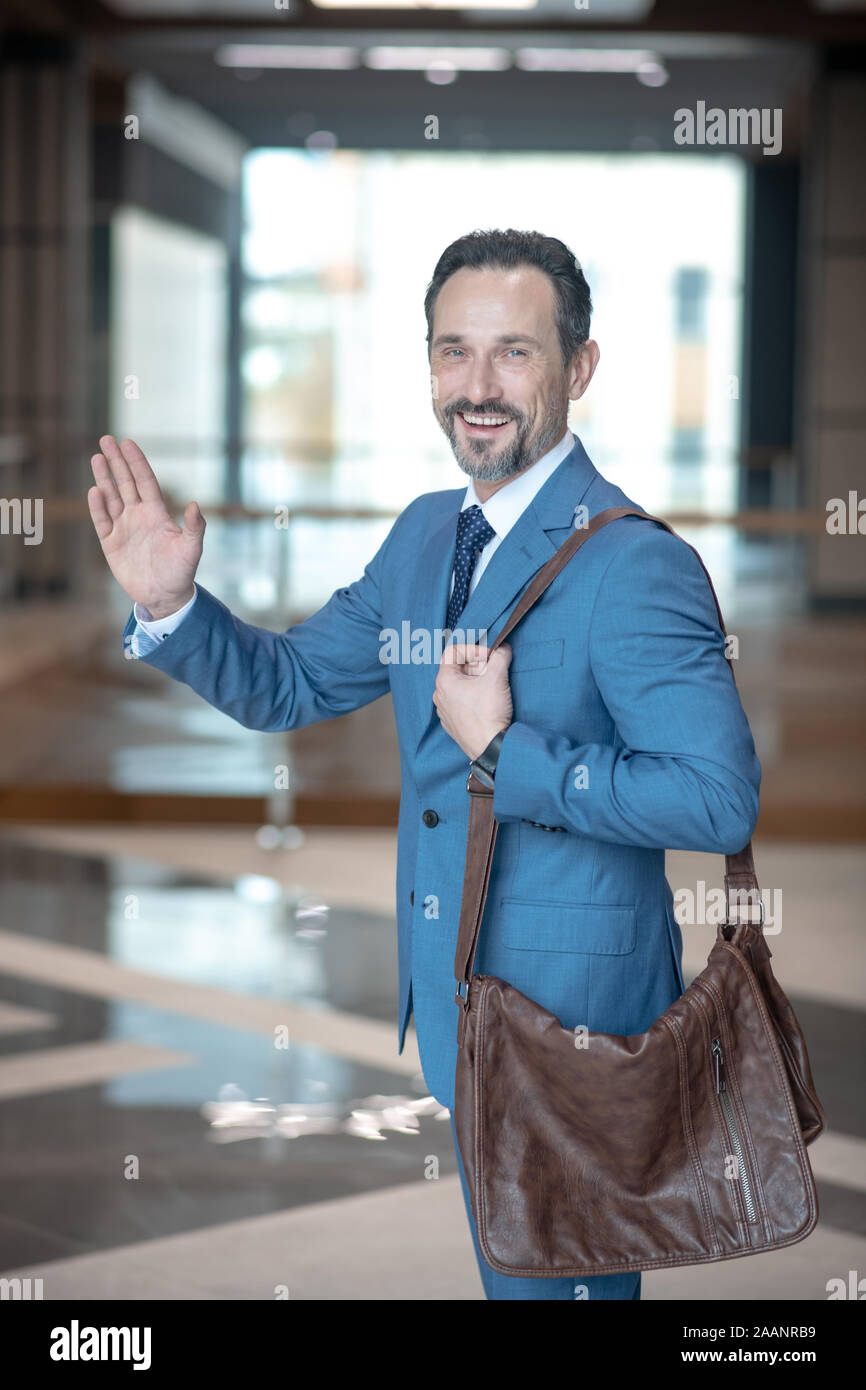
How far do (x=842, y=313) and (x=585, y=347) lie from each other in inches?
481

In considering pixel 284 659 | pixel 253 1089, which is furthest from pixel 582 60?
pixel 284 659

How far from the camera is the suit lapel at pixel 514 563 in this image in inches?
75.8

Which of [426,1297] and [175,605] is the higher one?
[175,605]

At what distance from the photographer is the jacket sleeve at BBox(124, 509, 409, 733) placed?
6.84ft

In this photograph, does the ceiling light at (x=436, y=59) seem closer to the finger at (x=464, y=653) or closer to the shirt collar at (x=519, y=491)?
the shirt collar at (x=519, y=491)

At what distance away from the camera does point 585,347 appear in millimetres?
1964

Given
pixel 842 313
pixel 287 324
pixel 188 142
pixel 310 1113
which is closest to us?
pixel 310 1113

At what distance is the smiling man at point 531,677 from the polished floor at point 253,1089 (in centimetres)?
134

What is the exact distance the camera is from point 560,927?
6.29 ft

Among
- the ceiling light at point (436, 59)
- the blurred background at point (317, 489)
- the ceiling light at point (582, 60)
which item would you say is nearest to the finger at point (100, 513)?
the blurred background at point (317, 489)

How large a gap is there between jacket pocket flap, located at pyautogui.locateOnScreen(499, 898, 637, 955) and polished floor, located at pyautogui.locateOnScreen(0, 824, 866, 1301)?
56.4 inches

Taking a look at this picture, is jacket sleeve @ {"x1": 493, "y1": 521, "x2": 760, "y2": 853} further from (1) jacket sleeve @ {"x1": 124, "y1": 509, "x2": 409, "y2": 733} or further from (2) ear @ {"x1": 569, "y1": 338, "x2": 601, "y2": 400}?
(1) jacket sleeve @ {"x1": 124, "y1": 509, "x2": 409, "y2": 733}

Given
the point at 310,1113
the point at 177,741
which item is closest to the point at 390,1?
the point at 177,741

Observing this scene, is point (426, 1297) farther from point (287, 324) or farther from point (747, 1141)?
point (287, 324)
